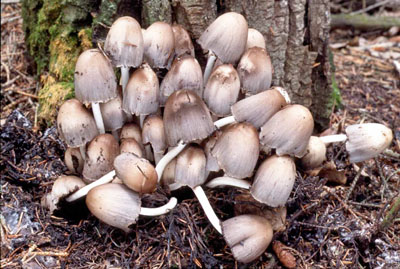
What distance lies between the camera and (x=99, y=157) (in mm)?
2502

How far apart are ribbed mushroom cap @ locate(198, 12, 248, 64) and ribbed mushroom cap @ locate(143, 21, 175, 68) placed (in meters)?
0.22

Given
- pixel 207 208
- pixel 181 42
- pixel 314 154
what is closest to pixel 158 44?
pixel 181 42

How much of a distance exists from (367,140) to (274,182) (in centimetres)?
75

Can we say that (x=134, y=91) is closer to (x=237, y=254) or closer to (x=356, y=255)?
(x=237, y=254)

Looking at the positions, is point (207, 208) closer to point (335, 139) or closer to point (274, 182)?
point (274, 182)

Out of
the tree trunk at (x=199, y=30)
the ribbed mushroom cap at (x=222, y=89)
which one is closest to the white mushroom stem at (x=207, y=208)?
the ribbed mushroom cap at (x=222, y=89)

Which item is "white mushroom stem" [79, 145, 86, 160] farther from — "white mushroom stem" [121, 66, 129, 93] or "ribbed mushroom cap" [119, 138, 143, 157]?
"white mushroom stem" [121, 66, 129, 93]

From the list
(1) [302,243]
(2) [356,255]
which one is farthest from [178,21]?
(2) [356,255]

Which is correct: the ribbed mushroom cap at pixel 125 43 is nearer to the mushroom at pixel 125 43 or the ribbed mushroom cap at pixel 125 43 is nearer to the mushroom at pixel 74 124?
the mushroom at pixel 125 43

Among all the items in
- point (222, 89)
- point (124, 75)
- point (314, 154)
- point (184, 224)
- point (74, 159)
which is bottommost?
point (184, 224)

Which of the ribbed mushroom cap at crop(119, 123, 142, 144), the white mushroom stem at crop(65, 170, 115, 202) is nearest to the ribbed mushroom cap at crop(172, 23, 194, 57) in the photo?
the ribbed mushroom cap at crop(119, 123, 142, 144)

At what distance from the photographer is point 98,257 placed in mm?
2436

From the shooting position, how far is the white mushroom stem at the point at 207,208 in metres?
2.39

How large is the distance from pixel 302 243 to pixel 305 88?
1.33 meters
